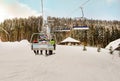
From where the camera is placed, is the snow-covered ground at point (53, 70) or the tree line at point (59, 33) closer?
the snow-covered ground at point (53, 70)

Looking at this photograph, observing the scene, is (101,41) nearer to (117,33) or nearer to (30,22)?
(117,33)

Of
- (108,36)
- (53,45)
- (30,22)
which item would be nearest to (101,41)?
(108,36)

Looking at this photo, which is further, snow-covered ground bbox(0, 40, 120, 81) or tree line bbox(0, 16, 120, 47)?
tree line bbox(0, 16, 120, 47)

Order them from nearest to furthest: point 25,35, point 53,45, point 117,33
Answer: point 53,45 < point 117,33 < point 25,35

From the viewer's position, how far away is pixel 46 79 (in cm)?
926

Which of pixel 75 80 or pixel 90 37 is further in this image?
pixel 90 37

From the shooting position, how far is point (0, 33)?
578ft

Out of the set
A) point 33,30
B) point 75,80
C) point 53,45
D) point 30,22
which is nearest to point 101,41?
point 33,30

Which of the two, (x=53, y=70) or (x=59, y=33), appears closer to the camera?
(x=53, y=70)

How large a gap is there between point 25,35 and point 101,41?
52.6 m

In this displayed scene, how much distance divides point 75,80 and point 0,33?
171 meters

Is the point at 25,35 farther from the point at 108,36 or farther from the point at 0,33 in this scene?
the point at 108,36

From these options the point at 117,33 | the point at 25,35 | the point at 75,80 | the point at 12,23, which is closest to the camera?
the point at 75,80

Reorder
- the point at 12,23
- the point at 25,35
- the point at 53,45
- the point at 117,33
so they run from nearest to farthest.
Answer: the point at 53,45 → the point at 117,33 → the point at 25,35 → the point at 12,23
